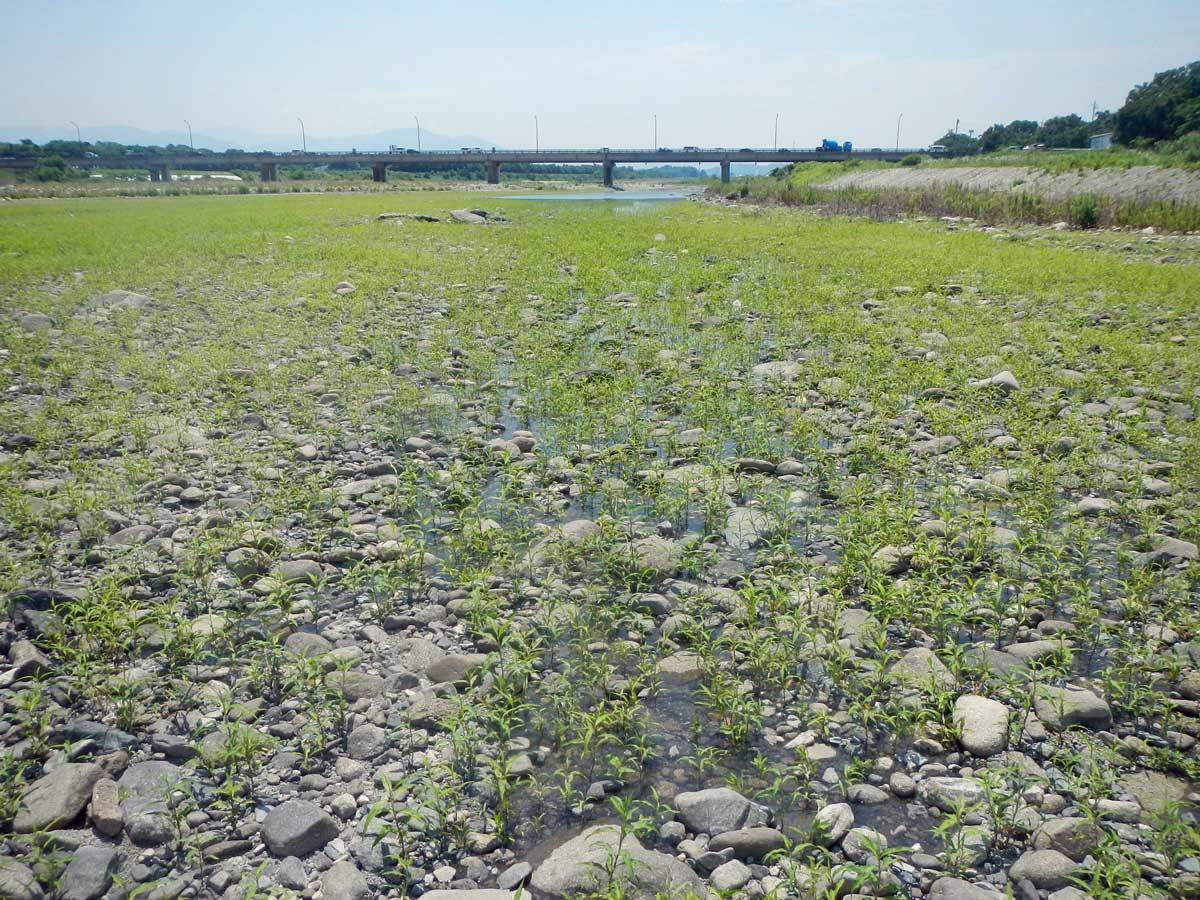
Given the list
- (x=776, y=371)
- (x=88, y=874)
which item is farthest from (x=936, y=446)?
(x=88, y=874)

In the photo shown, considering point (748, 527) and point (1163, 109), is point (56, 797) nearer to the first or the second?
point (748, 527)

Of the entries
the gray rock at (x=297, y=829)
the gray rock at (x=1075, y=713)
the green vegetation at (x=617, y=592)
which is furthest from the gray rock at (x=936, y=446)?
the gray rock at (x=297, y=829)

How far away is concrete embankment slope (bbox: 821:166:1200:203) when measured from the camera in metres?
30.3

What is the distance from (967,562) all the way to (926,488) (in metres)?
1.46

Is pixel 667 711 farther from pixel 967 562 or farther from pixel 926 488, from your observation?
pixel 926 488

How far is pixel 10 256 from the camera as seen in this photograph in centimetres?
2192

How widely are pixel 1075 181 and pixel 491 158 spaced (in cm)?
9262

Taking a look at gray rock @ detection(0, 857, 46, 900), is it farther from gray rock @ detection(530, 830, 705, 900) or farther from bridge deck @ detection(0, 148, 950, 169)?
bridge deck @ detection(0, 148, 950, 169)

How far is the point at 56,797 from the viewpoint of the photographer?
12.3 ft

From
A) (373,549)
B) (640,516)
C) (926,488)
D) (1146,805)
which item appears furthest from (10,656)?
(926,488)

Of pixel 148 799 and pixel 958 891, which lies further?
pixel 148 799

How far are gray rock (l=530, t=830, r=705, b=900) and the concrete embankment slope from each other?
34383mm

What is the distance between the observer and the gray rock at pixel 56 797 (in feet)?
11.9

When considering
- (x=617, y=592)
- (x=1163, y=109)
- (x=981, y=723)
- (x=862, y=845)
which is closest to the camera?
(x=862, y=845)
